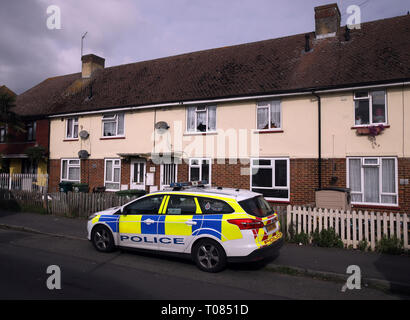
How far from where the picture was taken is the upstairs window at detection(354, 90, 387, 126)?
10820mm

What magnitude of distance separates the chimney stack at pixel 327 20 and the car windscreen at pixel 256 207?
1110 cm

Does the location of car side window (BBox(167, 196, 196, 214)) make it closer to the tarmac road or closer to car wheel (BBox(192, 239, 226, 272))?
car wheel (BBox(192, 239, 226, 272))

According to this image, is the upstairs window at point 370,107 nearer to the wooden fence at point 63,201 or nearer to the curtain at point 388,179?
the curtain at point 388,179

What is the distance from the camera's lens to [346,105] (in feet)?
37.2

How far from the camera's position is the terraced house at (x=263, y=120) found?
1084 centimetres

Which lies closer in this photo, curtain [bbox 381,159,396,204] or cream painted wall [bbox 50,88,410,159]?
curtain [bbox 381,159,396,204]

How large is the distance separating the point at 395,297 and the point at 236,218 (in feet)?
9.26

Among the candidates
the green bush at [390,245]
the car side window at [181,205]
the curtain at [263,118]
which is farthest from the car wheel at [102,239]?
the curtain at [263,118]

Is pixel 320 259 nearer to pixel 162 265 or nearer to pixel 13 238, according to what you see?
pixel 162 265

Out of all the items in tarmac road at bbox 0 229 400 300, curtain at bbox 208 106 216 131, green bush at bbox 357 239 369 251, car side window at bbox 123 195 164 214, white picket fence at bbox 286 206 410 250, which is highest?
curtain at bbox 208 106 216 131

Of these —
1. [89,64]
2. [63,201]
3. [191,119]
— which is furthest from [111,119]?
[89,64]

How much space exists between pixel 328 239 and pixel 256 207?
2.97 metres

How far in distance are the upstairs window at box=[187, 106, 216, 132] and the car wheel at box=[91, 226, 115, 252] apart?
7312mm

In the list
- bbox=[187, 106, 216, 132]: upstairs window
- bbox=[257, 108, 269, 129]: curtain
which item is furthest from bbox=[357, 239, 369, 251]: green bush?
bbox=[187, 106, 216, 132]: upstairs window
